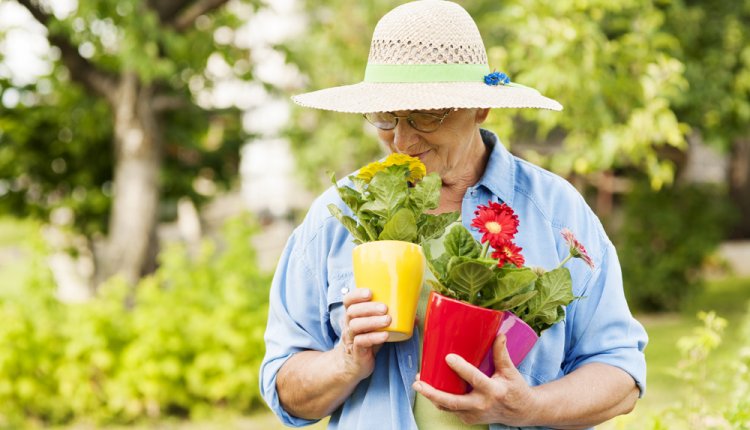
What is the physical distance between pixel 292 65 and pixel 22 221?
2555mm

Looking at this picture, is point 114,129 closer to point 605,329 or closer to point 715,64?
point 715,64

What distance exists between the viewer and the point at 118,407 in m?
5.99

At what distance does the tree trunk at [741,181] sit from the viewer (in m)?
14.7

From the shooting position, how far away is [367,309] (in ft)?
5.61

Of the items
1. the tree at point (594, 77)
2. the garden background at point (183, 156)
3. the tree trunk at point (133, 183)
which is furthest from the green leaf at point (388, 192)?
the tree trunk at point (133, 183)

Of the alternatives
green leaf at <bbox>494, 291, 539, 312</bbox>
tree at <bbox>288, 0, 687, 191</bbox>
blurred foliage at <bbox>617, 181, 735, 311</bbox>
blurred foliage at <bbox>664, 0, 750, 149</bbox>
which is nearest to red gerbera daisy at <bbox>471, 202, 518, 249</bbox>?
green leaf at <bbox>494, 291, 539, 312</bbox>

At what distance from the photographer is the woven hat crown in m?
1.90

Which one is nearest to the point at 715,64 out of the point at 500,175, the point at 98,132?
the point at 98,132

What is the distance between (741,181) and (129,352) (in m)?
11.8

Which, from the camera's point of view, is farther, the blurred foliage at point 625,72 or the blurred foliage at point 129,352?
the blurred foliage at point 129,352

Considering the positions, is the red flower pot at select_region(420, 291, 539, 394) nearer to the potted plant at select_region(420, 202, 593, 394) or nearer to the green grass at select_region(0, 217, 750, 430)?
the potted plant at select_region(420, 202, 593, 394)

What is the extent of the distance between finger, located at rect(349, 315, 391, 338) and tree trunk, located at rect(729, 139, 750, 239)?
13.6 m

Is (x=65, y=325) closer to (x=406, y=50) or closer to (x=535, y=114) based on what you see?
(x=535, y=114)

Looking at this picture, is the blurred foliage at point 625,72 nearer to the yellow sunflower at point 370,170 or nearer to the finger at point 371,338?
the yellow sunflower at point 370,170
